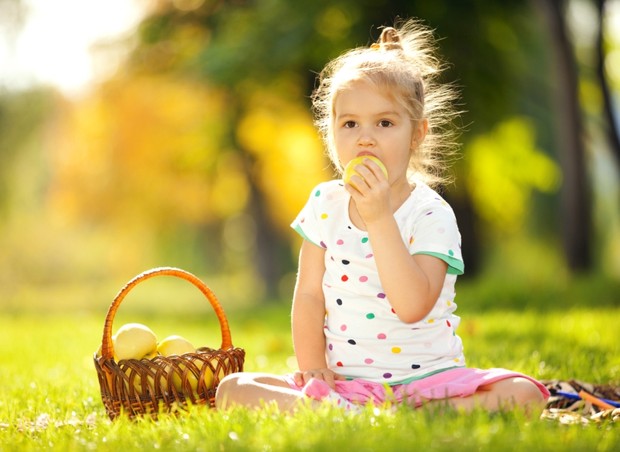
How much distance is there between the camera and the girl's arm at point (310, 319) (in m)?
3.29

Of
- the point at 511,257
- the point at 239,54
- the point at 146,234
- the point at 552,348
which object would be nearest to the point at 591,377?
the point at 552,348

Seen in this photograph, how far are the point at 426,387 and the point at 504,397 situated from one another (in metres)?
0.31

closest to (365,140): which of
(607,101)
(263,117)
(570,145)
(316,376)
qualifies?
(316,376)

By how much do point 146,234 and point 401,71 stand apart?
95.4ft

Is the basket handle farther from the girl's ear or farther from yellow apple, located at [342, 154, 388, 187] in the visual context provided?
the girl's ear

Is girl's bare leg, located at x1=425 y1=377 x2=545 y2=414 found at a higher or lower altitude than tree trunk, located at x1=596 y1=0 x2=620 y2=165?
lower

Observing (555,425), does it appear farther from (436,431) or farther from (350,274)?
(350,274)

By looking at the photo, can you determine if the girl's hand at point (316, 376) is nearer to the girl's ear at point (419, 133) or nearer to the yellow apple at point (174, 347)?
the yellow apple at point (174, 347)

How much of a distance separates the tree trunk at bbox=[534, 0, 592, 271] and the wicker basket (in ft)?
25.0

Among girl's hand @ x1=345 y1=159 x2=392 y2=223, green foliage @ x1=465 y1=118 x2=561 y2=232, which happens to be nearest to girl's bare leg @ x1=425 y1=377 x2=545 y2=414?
girl's hand @ x1=345 y1=159 x2=392 y2=223

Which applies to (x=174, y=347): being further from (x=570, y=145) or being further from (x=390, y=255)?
(x=570, y=145)

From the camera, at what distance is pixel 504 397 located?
3041 mm

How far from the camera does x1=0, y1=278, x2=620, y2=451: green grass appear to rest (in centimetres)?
247

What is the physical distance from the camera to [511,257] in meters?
25.2
